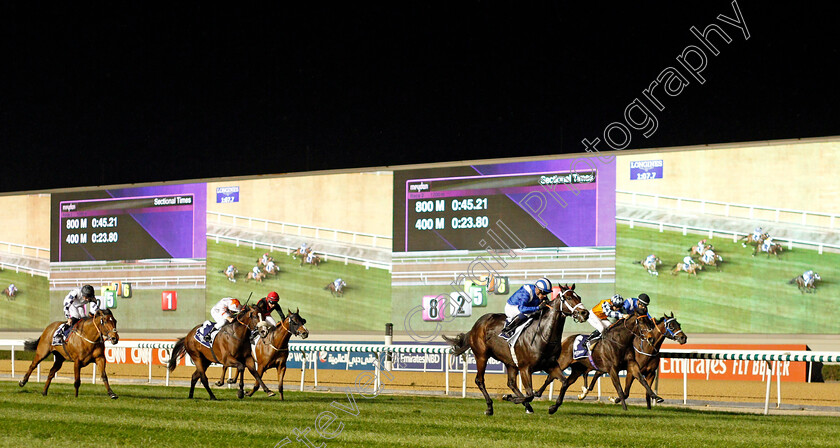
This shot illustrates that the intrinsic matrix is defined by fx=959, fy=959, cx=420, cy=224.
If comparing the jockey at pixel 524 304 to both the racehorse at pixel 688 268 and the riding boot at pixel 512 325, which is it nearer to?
the riding boot at pixel 512 325

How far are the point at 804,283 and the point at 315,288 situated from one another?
1293 cm

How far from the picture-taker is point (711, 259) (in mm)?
22078

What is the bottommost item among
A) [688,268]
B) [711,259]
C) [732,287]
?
[732,287]

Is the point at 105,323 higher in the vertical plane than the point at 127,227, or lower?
lower

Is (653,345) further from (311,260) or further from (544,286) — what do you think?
(311,260)

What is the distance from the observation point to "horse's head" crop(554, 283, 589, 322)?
1079cm

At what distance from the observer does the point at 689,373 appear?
21344 millimetres

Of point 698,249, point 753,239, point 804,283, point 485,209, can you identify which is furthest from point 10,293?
point 804,283

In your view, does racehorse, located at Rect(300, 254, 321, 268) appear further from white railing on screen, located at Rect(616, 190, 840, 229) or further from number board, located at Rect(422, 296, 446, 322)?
white railing on screen, located at Rect(616, 190, 840, 229)

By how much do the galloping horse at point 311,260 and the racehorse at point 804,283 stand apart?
12.5m

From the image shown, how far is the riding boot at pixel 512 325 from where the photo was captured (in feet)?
39.1

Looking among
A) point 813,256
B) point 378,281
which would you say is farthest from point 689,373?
point 378,281

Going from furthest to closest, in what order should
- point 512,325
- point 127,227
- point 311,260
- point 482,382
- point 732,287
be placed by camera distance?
point 127,227 < point 311,260 < point 732,287 < point 482,382 < point 512,325

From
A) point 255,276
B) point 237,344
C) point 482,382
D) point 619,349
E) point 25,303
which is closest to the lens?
point 482,382
